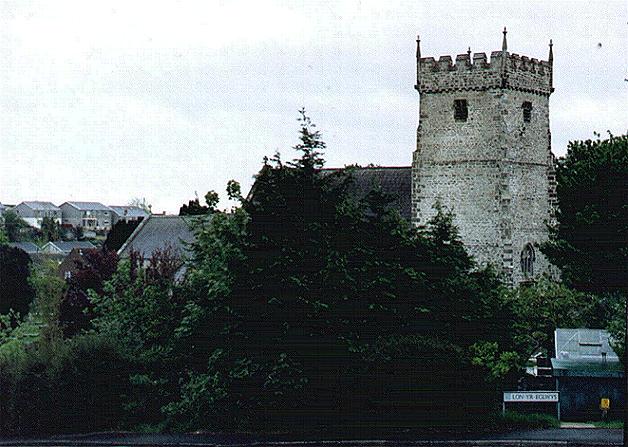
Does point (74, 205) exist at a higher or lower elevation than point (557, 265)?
higher

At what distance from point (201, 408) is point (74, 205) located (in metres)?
141

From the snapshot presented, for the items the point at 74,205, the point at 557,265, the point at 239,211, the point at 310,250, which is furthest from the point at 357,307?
the point at 74,205

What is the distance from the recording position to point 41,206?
17012 centimetres

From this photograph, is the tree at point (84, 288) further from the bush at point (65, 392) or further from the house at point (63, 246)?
the house at point (63, 246)

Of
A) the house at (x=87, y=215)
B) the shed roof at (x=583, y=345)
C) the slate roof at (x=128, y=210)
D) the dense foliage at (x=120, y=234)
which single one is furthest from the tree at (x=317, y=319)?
the house at (x=87, y=215)

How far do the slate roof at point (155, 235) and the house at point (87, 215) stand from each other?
91081 mm

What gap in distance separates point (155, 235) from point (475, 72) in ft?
107

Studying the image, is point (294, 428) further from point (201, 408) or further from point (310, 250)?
point (310, 250)

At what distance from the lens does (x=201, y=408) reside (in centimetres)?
2972

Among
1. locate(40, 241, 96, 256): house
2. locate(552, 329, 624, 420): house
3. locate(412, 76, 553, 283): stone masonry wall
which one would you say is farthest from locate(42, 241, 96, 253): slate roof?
locate(552, 329, 624, 420): house

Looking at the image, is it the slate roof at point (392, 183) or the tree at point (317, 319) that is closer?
the tree at point (317, 319)

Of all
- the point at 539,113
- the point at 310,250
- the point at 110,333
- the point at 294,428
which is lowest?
the point at 294,428

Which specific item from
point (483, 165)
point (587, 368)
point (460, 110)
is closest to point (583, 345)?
point (587, 368)

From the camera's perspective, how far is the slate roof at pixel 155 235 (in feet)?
235
